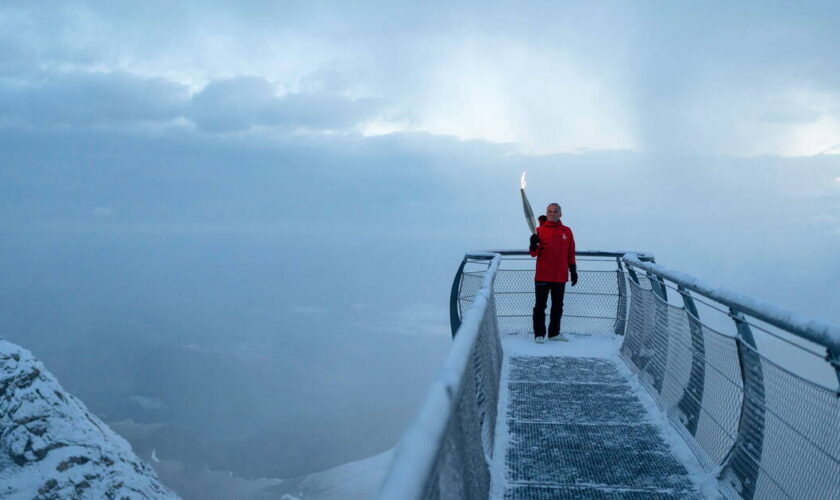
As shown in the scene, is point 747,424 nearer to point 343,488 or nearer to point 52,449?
point 52,449

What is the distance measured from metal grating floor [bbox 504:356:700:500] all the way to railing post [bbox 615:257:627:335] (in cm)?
295

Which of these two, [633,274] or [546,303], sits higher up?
[633,274]

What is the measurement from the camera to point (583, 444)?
5.09 meters

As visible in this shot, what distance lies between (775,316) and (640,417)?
113 inches

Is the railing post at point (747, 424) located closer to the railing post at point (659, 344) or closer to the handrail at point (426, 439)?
the railing post at point (659, 344)

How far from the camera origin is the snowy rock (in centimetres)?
10956

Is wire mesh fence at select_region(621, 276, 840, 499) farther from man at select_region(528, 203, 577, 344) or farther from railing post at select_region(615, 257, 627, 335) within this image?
railing post at select_region(615, 257, 627, 335)

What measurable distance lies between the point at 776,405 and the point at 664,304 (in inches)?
121

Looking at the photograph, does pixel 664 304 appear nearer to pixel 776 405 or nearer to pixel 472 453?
pixel 776 405

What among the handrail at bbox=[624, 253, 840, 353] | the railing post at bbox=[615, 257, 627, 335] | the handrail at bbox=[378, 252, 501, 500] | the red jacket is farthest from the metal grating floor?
the railing post at bbox=[615, 257, 627, 335]

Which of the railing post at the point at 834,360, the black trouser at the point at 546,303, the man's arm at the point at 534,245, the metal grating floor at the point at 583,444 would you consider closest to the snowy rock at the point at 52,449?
the black trouser at the point at 546,303

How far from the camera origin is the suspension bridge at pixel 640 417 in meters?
2.45

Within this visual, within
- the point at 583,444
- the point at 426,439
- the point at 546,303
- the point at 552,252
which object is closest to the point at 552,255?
the point at 552,252

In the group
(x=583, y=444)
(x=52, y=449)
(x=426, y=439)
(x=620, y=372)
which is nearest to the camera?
(x=426, y=439)
